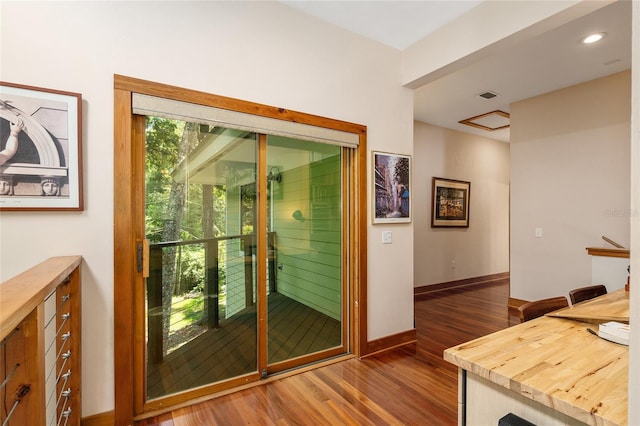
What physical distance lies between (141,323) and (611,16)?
436cm

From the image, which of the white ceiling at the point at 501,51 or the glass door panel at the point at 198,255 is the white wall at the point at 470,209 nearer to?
the white ceiling at the point at 501,51

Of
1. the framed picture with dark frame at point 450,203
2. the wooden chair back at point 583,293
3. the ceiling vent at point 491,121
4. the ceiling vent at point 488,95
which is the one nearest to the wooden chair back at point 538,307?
the wooden chair back at point 583,293

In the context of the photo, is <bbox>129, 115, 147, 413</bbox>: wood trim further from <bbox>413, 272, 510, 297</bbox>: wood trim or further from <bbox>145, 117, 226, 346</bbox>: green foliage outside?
<bbox>413, 272, 510, 297</bbox>: wood trim

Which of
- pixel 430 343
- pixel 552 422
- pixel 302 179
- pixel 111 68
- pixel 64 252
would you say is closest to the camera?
pixel 552 422

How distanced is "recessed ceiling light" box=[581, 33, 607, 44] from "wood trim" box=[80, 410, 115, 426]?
4.86m

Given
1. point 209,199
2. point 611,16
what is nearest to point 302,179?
point 209,199

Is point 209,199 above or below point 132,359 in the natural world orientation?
above

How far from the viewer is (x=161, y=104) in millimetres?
2014

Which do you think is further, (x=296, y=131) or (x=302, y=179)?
(x=302, y=179)

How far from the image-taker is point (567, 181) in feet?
13.1

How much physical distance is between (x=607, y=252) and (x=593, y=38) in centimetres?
220

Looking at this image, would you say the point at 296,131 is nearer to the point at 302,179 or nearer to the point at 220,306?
the point at 302,179

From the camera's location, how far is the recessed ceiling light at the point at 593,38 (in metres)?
2.85

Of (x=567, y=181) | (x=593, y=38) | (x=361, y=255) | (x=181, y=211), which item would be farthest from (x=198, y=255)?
(x=567, y=181)
